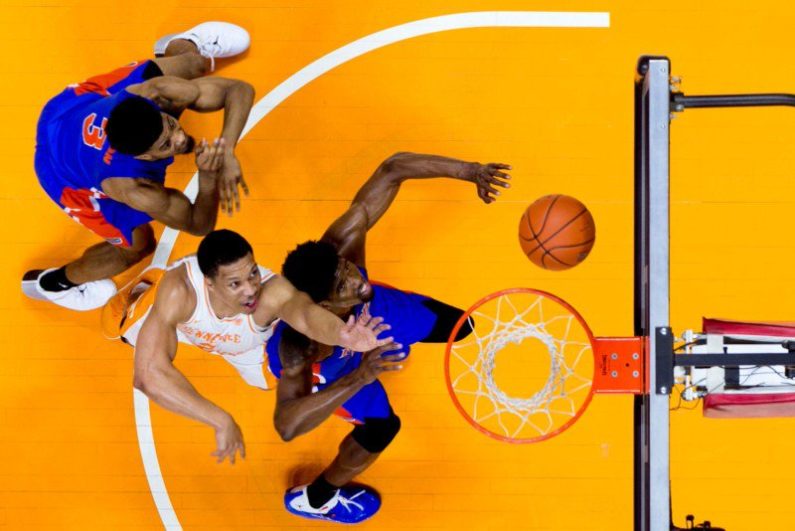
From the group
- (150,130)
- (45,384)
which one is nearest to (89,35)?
(150,130)

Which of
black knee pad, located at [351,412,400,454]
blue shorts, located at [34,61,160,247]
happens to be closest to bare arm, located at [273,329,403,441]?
black knee pad, located at [351,412,400,454]

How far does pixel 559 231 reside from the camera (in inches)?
150

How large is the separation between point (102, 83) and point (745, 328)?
341 centimetres

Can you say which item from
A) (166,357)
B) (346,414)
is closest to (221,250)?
(166,357)

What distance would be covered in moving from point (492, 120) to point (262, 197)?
1.49 meters

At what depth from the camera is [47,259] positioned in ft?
16.0

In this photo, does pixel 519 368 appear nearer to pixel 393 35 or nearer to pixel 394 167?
pixel 394 167

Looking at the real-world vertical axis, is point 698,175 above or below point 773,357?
above

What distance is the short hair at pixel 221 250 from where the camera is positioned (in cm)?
339

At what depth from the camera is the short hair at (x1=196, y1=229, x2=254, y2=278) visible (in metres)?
3.39

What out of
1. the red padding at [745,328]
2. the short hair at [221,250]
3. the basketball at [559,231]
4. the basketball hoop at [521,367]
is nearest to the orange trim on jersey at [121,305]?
the short hair at [221,250]

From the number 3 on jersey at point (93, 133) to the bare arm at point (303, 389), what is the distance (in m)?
1.30

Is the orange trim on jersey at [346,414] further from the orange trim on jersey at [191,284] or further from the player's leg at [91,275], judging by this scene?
the player's leg at [91,275]

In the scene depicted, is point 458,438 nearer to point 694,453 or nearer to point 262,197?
point 694,453
